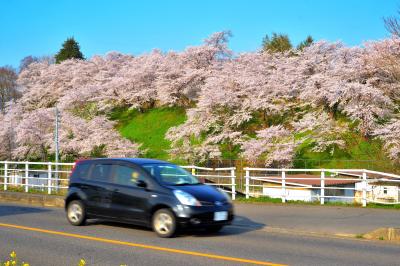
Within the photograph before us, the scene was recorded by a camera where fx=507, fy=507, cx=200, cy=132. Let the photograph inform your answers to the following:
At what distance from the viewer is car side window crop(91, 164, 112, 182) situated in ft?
39.9

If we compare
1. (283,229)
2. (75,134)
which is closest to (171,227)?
(283,229)

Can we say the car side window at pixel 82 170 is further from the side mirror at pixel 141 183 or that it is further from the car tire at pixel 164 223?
the car tire at pixel 164 223

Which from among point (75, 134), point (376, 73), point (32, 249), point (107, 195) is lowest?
point (32, 249)

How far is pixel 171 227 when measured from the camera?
10.7 meters

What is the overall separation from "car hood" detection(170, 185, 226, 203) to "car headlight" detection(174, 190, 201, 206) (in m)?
0.09

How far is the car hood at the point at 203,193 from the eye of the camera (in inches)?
426

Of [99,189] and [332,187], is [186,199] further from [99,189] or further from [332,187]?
[332,187]

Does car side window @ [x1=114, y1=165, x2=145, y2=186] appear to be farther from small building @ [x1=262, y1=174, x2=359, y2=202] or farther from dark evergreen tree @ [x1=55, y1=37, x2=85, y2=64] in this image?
dark evergreen tree @ [x1=55, y1=37, x2=85, y2=64]

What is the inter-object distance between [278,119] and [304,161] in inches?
329

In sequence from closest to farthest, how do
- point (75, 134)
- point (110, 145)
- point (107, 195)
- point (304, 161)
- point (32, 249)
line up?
point (32, 249), point (107, 195), point (304, 161), point (110, 145), point (75, 134)

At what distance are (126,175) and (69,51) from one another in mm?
79782

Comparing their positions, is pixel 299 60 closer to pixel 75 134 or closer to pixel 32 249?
pixel 75 134

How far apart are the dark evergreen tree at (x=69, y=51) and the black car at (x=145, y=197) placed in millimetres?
77837

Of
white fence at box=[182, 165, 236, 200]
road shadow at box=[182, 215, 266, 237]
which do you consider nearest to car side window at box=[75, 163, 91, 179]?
road shadow at box=[182, 215, 266, 237]
